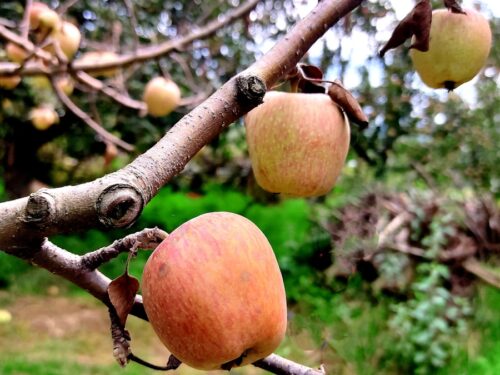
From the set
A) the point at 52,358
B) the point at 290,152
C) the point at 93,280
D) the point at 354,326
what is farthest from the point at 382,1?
the point at 93,280

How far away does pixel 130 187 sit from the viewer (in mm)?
354

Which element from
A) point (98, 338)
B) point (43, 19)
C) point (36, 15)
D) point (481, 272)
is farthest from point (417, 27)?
point (98, 338)

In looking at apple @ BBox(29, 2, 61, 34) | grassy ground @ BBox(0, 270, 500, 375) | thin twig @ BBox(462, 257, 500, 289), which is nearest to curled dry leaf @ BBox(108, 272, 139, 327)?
grassy ground @ BBox(0, 270, 500, 375)

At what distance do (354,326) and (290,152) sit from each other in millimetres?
1029

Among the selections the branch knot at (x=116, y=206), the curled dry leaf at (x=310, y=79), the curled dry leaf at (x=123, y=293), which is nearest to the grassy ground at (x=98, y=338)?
the curled dry leaf at (x=310, y=79)

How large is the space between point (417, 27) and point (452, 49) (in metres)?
0.21

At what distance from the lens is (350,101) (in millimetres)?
717

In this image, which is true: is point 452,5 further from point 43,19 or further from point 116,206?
point 43,19

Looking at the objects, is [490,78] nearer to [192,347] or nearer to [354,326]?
[354,326]

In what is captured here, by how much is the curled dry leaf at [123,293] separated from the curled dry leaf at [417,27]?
14.6 inches

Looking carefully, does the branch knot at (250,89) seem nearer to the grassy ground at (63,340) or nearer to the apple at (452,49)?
the apple at (452,49)

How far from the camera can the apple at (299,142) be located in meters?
0.76

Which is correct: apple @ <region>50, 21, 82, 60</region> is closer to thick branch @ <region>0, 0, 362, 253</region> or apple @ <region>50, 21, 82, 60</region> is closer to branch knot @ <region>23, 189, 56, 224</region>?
thick branch @ <region>0, 0, 362, 253</region>

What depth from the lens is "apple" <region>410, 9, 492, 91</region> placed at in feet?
2.69
